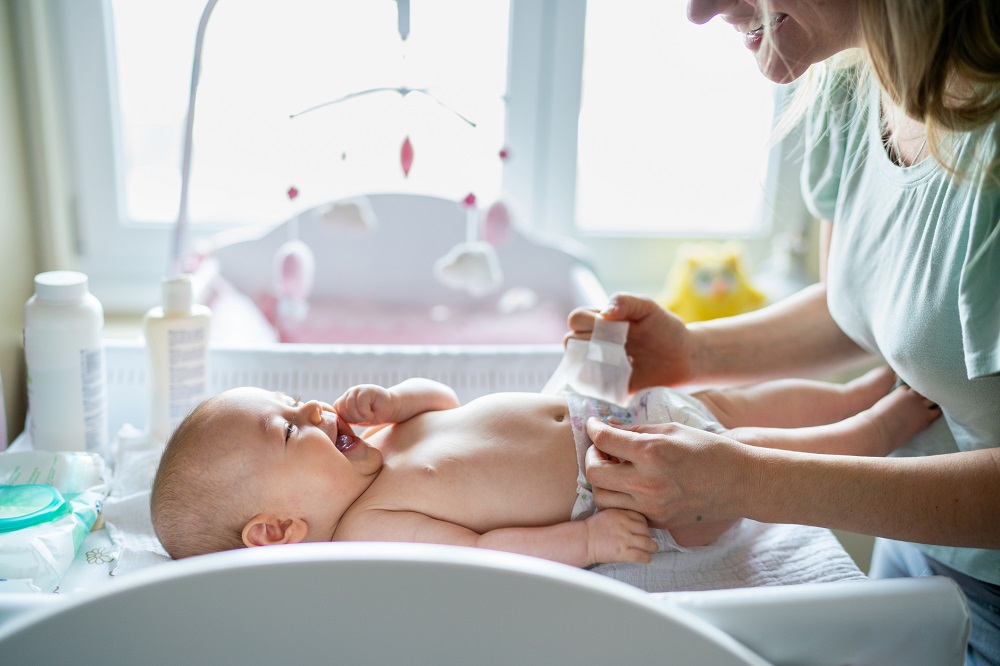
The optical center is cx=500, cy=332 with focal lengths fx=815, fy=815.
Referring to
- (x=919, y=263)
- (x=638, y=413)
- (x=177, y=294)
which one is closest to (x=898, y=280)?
(x=919, y=263)

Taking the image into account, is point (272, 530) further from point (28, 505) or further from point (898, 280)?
point (898, 280)

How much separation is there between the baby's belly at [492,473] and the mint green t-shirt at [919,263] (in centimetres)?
40

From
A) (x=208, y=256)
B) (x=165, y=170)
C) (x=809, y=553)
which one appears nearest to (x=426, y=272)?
(x=208, y=256)

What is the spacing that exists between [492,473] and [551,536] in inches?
4.6

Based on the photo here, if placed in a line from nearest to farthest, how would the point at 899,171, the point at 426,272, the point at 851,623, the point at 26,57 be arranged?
the point at 851,623
the point at 899,171
the point at 26,57
the point at 426,272

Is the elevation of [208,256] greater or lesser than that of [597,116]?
lesser

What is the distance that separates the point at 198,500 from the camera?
2.98ft

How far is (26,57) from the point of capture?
1.34 metres

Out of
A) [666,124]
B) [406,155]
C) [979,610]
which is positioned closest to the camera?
[979,610]

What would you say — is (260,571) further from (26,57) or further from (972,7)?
(26,57)

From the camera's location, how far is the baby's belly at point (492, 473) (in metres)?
A: 0.97

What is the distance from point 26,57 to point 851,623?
1437mm

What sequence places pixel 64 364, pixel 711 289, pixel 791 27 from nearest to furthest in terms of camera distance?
pixel 791 27
pixel 64 364
pixel 711 289

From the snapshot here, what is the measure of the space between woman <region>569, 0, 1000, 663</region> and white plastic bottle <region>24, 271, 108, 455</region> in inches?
26.5
